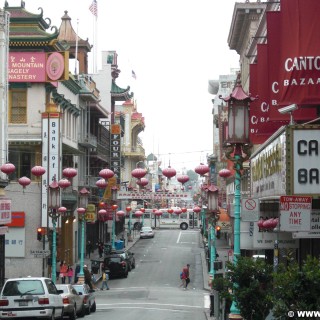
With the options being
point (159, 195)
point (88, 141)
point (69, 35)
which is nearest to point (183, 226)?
point (69, 35)

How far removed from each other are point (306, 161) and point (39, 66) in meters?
40.0

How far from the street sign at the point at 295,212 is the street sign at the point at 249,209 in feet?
21.7

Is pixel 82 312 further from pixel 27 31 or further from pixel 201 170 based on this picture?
pixel 27 31

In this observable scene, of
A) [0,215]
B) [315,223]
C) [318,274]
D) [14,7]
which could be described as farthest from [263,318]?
[14,7]

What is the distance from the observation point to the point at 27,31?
5503 cm

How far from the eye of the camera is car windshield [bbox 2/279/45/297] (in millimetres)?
26156

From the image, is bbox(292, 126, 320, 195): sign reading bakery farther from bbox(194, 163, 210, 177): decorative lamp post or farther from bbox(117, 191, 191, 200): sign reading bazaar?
bbox(117, 191, 191, 200): sign reading bazaar

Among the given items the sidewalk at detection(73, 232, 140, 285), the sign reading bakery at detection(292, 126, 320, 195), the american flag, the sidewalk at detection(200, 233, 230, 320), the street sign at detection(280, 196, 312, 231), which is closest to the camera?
the street sign at detection(280, 196, 312, 231)

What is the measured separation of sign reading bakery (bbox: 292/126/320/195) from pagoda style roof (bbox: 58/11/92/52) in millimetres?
62433

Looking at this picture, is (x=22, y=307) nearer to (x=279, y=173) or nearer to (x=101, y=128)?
(x=279, y=173)

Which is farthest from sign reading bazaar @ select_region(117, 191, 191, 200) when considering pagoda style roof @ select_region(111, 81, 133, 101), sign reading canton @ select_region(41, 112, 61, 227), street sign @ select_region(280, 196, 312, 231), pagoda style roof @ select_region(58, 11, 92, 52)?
street sign @ select_region(280, 196, 312, 231)

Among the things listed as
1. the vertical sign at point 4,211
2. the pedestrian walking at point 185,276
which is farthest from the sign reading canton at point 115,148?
the vertical sign at point 4,211

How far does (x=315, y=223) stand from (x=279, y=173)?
142 centimetres

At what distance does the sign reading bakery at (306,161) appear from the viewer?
16.4m
